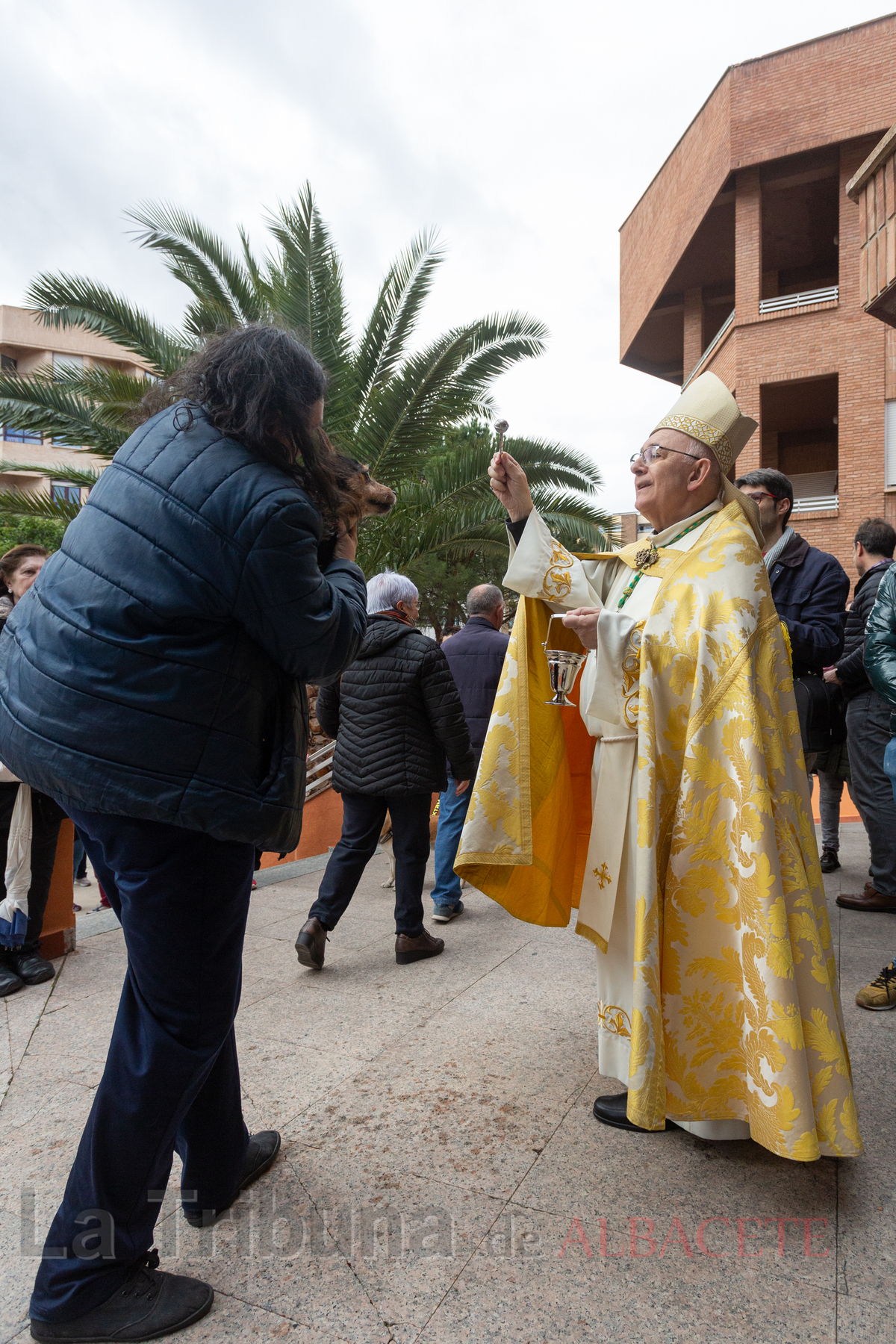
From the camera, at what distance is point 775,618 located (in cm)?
240

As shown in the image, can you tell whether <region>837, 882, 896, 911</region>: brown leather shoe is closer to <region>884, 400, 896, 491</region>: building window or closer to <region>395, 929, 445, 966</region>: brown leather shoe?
<region>395, 929, 445, 966</region>: brown leather shoe

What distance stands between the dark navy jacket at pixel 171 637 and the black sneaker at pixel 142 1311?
0.92m

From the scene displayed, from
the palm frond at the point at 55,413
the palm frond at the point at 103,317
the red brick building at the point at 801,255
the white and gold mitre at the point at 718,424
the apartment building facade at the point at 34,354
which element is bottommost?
the white and gold mitre at the point at 718,424

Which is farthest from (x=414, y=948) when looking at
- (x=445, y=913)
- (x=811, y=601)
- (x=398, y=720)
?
(x=811, y=601)

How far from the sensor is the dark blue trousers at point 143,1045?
169 cm

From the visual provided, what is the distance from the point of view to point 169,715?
64.7 inches

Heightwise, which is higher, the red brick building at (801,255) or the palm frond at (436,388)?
the red brick building at (801,255)

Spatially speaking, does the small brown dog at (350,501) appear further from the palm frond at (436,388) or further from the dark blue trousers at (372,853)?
the palm frond at (436,388)

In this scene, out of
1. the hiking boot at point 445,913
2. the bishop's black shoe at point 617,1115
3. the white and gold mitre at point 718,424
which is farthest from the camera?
the hiking boot at point 445,913

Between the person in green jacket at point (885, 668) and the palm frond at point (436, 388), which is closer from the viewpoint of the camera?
the person in green jacket at point (885, 668)

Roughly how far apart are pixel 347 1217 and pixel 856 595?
4.01m

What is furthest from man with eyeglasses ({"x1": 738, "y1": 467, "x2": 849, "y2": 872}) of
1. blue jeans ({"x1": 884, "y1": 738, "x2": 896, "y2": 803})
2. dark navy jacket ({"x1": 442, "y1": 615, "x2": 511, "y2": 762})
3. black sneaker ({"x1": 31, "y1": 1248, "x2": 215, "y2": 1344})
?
black sneaker ({"x1": 31, "y1": 1248, "x2": 215, "y2": 1344})

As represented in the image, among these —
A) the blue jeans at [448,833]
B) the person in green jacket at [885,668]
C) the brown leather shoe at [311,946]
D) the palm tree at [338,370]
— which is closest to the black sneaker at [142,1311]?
the brown leather shoe at [311,946]

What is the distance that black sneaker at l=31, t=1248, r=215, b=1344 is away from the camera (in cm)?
167
